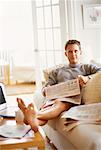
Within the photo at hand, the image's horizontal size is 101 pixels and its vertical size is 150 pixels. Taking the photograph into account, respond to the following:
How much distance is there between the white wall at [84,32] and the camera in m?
4.57

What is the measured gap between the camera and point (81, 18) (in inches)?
180

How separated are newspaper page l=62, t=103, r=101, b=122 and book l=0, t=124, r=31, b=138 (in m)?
0.38

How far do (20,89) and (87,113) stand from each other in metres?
4.23

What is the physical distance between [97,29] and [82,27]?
240 mm

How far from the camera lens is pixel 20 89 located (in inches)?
252

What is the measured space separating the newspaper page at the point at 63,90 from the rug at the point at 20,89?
3.07 metres

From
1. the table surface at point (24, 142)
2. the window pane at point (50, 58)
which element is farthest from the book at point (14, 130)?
the window pane at point (50, 58)

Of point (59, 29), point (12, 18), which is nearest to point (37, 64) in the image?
point (59, 29)

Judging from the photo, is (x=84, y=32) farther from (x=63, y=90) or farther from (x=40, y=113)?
(x=40, y=113)

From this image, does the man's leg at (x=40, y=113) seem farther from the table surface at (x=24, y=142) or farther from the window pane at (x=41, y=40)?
the window pane at (x=41, y=40)

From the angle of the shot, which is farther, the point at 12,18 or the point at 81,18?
the point at 12,18

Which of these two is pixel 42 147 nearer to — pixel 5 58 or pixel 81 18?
pixel 81 18

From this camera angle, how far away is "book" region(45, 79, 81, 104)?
275cm

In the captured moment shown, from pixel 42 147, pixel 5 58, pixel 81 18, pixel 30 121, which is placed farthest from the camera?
pixel 5 58
